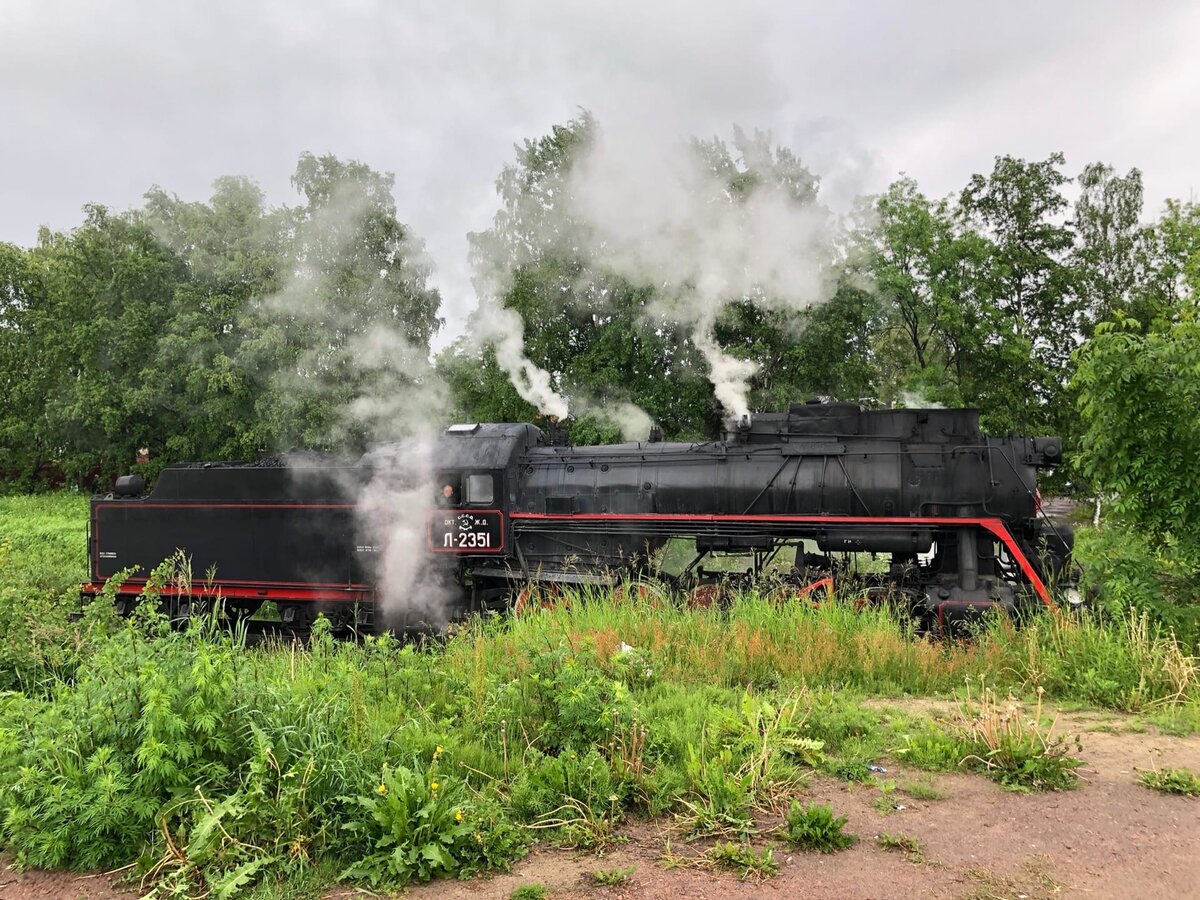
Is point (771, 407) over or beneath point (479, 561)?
over

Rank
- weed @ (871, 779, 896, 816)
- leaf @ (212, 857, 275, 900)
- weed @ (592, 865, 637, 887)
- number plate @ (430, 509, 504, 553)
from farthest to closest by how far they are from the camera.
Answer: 1. number plate @ (430, 509, 504, 553)
2. weed @ (871, 779, 896, 816)
3. weed @ (592, 865, 637, 887)
4. leaf @ (212, 857, 275, 900)

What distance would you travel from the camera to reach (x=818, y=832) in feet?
14.3

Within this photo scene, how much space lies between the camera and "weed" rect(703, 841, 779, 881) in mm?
4117

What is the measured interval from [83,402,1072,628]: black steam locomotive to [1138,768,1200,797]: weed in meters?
4.13

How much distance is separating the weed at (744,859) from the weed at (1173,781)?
2.79 metres

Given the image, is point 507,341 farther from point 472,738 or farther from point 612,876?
point 612,876

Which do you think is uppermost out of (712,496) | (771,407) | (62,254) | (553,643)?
(62,254)

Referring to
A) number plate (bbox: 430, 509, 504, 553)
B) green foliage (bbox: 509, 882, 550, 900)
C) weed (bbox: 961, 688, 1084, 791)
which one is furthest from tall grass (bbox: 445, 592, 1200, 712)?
number plate (bbox: 430, 509, 504, 553)

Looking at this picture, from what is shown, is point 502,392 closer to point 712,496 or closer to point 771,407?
point 771,407

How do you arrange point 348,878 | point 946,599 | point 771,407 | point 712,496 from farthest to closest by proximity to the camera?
1. point 771,407
2. point 712,496
3. point 946,599
4. point 348,878

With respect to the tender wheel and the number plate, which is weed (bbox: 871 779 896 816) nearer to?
the tender wheel

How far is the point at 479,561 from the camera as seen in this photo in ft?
38.9

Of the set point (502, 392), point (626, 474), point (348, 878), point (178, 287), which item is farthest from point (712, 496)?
point (178, 287)

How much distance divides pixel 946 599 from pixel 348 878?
7754 millimetres
